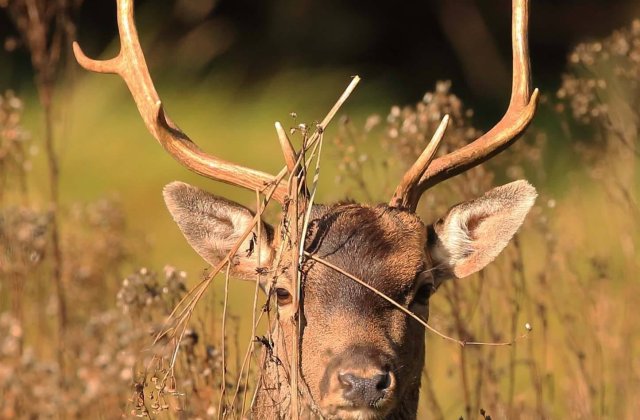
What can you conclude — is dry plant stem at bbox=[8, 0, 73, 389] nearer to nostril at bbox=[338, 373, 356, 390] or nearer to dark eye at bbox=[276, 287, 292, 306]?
dark eye at bbox=[276, 287, 292, 306]

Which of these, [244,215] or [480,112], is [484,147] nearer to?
[244,215]

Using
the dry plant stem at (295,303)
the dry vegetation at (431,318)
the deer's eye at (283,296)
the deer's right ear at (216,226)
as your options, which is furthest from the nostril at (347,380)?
the deer's right ear at (216,226)

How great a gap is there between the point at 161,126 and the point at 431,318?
2.43 metres

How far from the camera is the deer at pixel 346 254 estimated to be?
5266 mm

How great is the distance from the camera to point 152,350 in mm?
4934

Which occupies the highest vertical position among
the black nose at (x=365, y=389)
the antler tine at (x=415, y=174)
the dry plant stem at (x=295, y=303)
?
the antler tine at (x=415, y=174)

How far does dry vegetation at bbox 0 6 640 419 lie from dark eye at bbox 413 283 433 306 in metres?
0.77

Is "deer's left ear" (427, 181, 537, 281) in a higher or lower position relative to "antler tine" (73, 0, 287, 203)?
lower

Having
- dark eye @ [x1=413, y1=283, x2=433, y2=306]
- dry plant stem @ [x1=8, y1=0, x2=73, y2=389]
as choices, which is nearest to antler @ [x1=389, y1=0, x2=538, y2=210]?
dark eye @ [x1=413, y1=283, x2=433, y2=306]

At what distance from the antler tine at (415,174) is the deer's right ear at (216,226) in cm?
54

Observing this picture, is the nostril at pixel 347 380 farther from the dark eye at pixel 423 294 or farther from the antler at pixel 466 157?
the antler at pixel 466 157

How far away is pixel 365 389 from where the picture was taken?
5.11m

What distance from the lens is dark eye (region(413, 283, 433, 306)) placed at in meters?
5.84

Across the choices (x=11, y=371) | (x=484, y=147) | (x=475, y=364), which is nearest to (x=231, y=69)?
(x=475, y=364)
